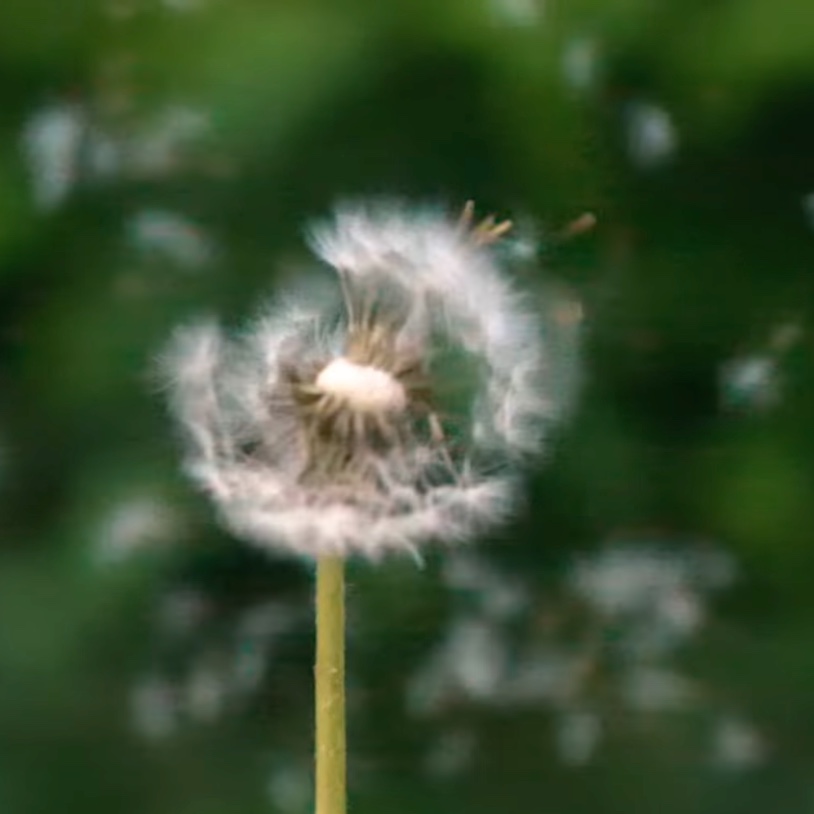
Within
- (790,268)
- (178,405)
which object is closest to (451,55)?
(790,268)

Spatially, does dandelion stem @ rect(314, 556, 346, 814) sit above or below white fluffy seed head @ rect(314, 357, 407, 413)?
below

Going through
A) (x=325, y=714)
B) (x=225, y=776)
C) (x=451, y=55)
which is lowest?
(x=325, y=714)

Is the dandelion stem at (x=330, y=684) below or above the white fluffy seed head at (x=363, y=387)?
below

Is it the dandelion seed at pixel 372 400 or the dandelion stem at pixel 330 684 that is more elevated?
Result: the dandelion seed at pixel 372 400

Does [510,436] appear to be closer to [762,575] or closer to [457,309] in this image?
[457,309]
